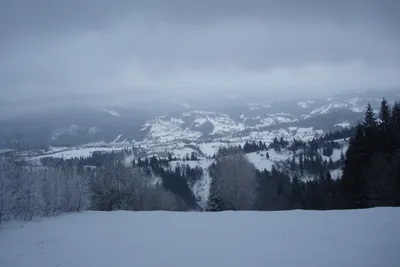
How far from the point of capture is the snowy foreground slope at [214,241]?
6105 mm

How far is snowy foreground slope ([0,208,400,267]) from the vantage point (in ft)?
20.0

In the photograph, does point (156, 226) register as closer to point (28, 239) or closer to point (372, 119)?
point (28, 239)

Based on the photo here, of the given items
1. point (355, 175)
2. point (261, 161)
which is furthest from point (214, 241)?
point (261, 161)

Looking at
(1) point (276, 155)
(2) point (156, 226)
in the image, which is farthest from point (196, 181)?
(2) point (156, 226)

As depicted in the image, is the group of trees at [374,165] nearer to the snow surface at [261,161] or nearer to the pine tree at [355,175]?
the pine tree at [355,175]

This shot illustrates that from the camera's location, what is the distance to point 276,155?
389ft

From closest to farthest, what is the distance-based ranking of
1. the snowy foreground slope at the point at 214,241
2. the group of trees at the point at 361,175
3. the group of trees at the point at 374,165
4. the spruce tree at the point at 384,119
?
the snowy foreground slope at the point at 214,241, the group of trees at the point at 374,165, the group of trees at the point at 361,175, the spruce tree at the point at 384,119

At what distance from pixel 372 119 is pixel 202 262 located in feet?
115

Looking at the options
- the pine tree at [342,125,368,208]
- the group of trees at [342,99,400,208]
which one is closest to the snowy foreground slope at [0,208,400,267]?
the group of trees at [342,99,400,208]

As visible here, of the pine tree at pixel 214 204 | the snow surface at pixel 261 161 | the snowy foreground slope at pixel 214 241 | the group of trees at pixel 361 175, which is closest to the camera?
the snowy foreground slope at pixel 214 241

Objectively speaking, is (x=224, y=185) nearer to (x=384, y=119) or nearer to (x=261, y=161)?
(x=384, y=119)

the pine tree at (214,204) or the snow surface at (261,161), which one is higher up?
the pine tree at (214,204)

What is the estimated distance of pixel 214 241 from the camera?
24.5 ft

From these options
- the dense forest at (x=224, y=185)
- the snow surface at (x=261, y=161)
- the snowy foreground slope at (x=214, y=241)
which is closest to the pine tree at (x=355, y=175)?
the dense forest at (x=224, y=185)
